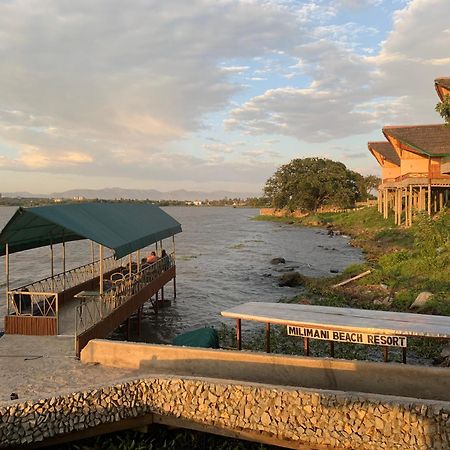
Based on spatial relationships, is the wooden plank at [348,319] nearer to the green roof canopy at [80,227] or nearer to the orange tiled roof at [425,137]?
the green roof canopy at [80,227]

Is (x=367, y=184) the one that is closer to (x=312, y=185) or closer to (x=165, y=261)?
(x=312, y=185)

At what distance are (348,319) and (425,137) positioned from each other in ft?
116

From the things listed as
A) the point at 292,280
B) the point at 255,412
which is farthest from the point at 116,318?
the point at 292,280

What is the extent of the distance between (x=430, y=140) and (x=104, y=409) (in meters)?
39.6

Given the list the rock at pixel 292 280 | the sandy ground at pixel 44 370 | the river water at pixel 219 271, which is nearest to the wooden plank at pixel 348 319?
the sandy ground at pixel 44 370

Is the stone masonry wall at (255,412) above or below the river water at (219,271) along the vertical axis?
above

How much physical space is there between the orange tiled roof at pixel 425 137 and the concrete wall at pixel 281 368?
110 feet

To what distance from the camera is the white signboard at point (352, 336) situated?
31.3 ft

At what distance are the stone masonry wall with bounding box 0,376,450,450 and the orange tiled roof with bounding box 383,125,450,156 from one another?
3472cm

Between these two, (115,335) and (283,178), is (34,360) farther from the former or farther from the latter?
(283,178)

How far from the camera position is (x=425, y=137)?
133ft

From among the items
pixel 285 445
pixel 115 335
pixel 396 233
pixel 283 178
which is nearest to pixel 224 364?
pixel 285 445

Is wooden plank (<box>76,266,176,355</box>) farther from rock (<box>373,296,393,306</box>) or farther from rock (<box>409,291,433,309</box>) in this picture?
rock (<box>409,291,433,309</box>)

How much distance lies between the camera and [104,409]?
848 cm
